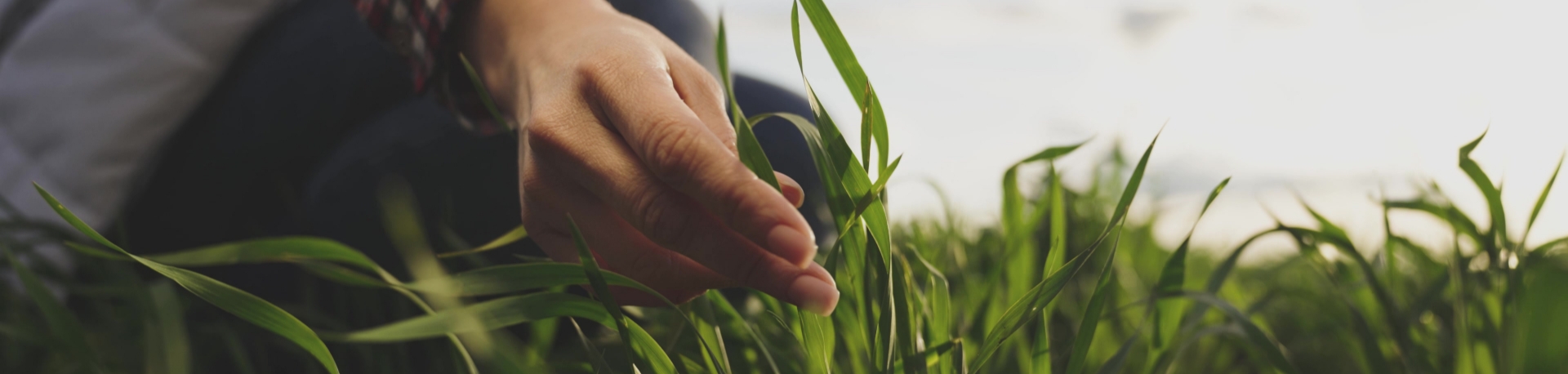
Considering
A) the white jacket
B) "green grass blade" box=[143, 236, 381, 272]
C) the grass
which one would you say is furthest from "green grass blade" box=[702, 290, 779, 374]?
the white jacket

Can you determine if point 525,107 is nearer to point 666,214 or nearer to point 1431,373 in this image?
point 666,214

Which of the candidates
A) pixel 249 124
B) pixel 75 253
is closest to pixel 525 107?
pixel 249 124

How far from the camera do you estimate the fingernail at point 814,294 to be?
0.39 meters

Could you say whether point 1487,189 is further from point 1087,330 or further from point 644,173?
point 644,173

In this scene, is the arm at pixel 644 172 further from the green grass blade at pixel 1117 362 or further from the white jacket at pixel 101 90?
the white jacket at pixel 101 90

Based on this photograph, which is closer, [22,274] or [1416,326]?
[22,274]

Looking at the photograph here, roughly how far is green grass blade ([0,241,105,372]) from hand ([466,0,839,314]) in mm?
370

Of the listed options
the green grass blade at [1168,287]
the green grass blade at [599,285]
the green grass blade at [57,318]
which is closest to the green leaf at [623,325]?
the green grass blade at [599,285]

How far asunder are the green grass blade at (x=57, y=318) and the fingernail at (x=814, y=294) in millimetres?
571

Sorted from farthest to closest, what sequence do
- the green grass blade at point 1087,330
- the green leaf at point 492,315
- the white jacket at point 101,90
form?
the white jacket at point 101,90, the green grass blade at point 1087,330, the green leaf at point 492,315

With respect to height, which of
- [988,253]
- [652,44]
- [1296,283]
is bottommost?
[1296,283]

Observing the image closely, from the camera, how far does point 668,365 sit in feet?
1.45

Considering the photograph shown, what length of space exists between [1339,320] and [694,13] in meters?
0.87

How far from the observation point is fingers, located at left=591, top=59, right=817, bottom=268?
37 cm
